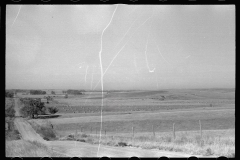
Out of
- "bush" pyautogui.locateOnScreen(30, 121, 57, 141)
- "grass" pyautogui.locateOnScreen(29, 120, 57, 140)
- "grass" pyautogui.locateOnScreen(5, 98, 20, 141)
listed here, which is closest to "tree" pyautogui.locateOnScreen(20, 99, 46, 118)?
"grass" pyautogui.locateOnScreen(29, 120, 57, 140)

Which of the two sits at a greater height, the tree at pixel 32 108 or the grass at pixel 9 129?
the grass at pixel 9 129

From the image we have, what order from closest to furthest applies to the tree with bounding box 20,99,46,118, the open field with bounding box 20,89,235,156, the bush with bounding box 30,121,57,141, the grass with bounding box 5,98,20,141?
the open field with bounding box 20,89,235,156, the grass with bounding box 5,98,20,141, the bush with bounding box 30,121,57,141, the tree with bounding box 20,99,46,118

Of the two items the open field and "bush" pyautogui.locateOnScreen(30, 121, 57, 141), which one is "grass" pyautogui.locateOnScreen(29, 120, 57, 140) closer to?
"bush" pyautogui.locateOnScreen(30, 121, 57, 141)

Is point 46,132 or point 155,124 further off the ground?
point 46,132

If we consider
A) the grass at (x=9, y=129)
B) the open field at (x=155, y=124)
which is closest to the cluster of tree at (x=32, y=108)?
the open field at (x=155, y=124)

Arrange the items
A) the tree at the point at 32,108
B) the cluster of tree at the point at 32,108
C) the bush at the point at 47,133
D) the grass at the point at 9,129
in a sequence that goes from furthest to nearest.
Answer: the tree at the point at 32,108
the cluster of tree at the point at 32,108
the bush at the point at 47,133
the grass at the point at 9,129

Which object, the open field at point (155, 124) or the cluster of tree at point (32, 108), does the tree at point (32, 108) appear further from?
the open field at point (155, 124)

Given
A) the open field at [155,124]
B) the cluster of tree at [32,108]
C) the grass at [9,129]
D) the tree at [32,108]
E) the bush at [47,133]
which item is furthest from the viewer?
the tree at [32,108]

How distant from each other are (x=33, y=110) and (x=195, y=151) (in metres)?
25.9

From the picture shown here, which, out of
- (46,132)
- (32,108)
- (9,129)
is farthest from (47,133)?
(32,108)

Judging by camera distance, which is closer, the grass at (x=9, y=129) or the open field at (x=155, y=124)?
the open field at (x=155, y=124)

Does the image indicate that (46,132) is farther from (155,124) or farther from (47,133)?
(155,124)
